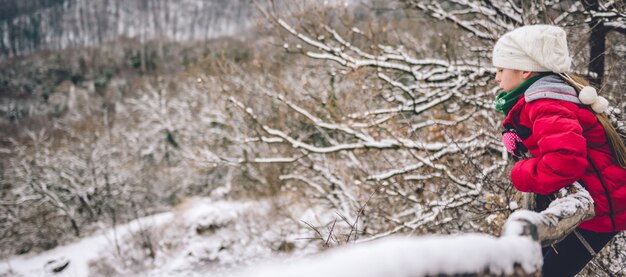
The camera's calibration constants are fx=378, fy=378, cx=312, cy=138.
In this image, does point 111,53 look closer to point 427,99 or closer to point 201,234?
point 201,234

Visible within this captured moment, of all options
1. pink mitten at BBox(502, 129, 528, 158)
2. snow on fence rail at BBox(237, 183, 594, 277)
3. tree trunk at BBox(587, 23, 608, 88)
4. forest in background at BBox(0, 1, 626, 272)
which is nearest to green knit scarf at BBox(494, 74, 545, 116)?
pink mitten at BBox(502, 129, 528, 158)

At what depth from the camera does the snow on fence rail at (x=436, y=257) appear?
0.59 m

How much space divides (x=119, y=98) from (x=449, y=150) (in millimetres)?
39929

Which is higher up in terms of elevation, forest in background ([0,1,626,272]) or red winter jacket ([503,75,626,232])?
red winter jacket ([503,75,626,232])

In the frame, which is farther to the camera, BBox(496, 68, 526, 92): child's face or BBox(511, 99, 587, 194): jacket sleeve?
BBox(496, 68, 526, 92): child's face

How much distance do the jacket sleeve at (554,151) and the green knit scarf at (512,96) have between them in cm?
20

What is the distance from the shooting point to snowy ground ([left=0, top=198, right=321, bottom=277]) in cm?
1548

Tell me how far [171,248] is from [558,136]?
18803 millimetres

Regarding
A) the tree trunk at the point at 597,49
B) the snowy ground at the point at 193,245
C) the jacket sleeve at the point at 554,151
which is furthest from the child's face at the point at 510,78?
the snowy ground at the point at 193,245

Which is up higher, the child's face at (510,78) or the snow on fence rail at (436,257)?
the child's face at (510,78)

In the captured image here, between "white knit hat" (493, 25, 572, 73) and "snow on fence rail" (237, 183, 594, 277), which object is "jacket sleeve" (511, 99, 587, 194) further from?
"snow on fence rail" (237, 183, 594, 277)

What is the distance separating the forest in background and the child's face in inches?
28.2

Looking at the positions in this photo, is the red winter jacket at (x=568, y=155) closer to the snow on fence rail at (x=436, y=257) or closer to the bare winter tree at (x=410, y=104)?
the snow on fence rail at (x=436, y=257)

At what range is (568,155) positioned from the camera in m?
1.45
